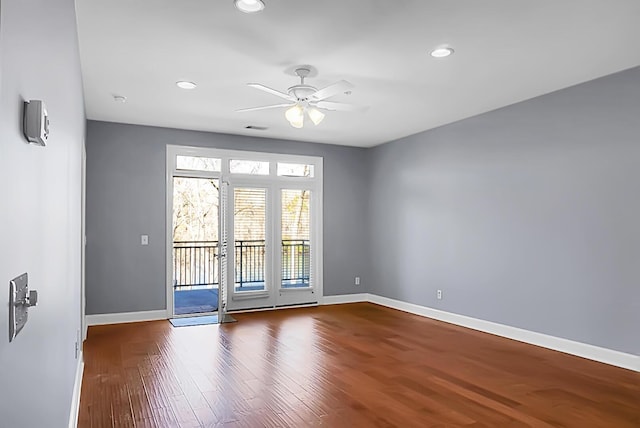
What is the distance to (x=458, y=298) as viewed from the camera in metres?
5.96

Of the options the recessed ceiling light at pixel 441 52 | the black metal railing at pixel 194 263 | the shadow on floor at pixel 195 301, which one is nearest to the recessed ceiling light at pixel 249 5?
the recessed ceiling light at pixel 441 52

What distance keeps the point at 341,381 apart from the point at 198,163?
4.15 m

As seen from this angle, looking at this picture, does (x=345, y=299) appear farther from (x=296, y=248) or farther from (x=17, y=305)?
(x=17, y=305)

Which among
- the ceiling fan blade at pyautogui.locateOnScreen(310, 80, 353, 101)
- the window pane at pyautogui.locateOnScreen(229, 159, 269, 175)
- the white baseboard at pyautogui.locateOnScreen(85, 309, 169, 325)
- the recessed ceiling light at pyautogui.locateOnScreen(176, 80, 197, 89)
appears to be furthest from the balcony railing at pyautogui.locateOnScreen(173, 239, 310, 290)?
the ceiling fan blade at pyautogui.locateOnScreen(310, 80, 353, 101)

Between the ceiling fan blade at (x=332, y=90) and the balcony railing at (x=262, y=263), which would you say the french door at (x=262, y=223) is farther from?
the ceiling fan blade at (x=332, y=90)

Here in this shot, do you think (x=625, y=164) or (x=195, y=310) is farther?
(x=195, y=310)

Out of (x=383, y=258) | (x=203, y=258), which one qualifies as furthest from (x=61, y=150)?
(x=203, y=258)

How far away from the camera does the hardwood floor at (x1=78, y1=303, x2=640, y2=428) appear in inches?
120

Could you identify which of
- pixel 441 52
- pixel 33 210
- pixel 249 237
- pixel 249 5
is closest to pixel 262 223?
pixel 249 237

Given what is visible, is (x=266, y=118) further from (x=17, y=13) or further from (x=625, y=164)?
(x=17, y=13)

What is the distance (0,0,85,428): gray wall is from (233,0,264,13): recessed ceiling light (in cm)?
99

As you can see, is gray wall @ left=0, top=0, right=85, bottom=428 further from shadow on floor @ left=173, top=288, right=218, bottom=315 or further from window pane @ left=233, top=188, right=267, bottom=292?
shadow on floor @ left=173, top=288, right=218, bottom=315

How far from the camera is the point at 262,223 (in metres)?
7.05

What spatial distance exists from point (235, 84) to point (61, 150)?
2467 mm
